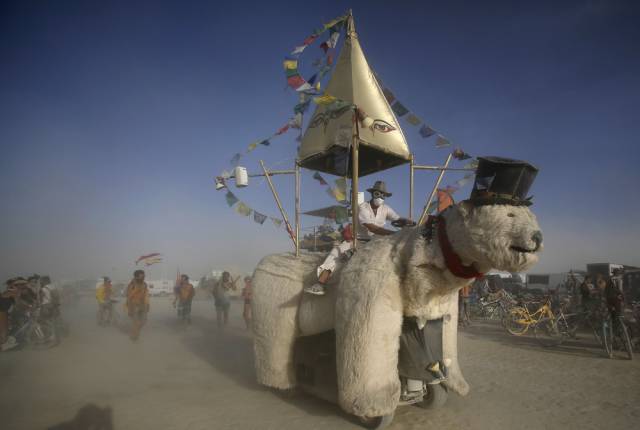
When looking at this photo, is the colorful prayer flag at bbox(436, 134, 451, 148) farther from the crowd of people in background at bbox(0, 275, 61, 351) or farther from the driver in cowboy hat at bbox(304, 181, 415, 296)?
the crowd of people in background at bbox(0, 275, 61, 351)

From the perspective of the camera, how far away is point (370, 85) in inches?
252

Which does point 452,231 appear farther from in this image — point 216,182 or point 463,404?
point 216,182

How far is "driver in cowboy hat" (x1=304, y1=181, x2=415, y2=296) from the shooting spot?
15.8 ft

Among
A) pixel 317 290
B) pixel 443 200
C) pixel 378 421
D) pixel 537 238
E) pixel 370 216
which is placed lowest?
pixel 378 421

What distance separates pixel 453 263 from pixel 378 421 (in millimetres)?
2143

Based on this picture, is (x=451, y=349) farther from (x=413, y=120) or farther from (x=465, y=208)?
(x=413, y=120)

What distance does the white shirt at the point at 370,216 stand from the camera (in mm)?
5367

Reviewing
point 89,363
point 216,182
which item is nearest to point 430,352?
point 216,182

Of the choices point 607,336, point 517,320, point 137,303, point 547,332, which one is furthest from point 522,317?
point 137,303

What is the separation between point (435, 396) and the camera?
15.5 feet

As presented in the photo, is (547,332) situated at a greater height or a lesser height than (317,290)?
lesser

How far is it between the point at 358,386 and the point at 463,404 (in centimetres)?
219

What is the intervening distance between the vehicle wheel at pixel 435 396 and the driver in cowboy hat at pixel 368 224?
1989mm

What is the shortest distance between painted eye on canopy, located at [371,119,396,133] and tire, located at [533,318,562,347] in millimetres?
7844
